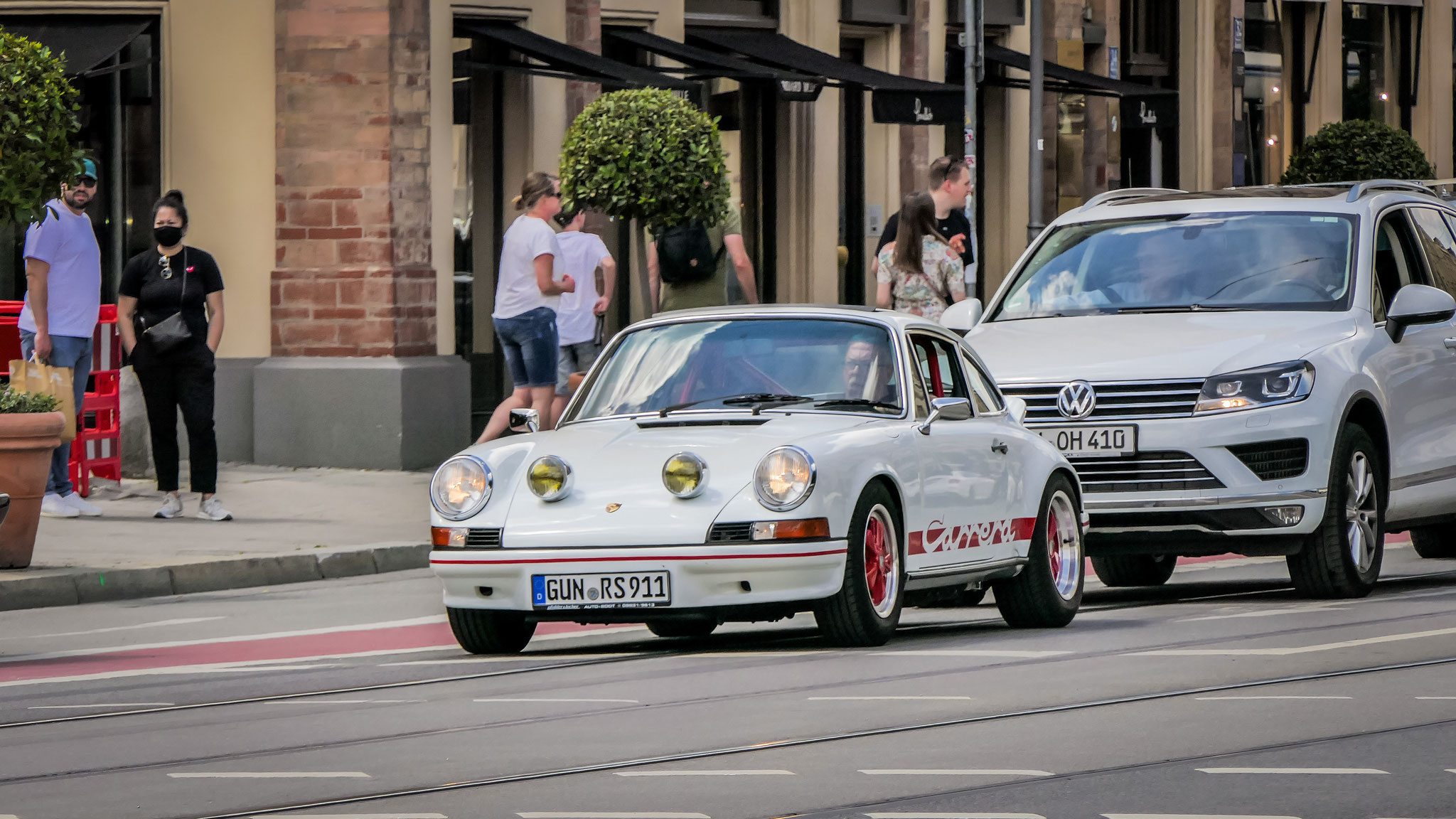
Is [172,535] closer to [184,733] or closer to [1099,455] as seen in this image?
[1099,455]

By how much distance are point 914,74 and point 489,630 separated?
19.7 metres

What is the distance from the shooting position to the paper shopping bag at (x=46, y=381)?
49.1 ft

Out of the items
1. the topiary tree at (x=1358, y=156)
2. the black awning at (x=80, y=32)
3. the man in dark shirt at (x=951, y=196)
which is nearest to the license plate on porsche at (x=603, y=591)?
the man in dark shirt at (x=951, y=196)

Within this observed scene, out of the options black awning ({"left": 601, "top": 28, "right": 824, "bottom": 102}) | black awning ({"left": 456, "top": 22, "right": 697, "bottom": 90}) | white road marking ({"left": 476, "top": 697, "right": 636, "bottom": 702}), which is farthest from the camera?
black awning ({"left": 601, "top": 28, "right": 824, "bottom": 102})

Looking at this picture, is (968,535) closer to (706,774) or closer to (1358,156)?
(706,774)

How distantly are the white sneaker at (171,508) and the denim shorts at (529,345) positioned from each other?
304 centimetres

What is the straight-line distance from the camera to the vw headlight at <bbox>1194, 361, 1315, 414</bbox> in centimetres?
1171

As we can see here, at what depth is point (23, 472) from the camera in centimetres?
1344

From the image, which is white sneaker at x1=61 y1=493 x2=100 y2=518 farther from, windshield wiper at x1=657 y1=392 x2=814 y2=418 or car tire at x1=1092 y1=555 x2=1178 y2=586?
windshield wiper at x1=657 y1=392 x2=814 y2=418

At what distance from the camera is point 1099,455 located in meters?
11.9

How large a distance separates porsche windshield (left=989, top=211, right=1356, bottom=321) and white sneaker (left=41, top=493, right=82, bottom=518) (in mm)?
6312

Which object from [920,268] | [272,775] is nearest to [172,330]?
[920,268]

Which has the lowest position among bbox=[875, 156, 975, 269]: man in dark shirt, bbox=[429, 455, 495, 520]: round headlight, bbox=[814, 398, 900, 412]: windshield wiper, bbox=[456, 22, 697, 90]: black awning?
bbox=[429, 455, 495, 520]: round headlight

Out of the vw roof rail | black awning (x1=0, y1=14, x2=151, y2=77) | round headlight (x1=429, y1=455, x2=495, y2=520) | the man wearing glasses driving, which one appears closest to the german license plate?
the vw roof rail
